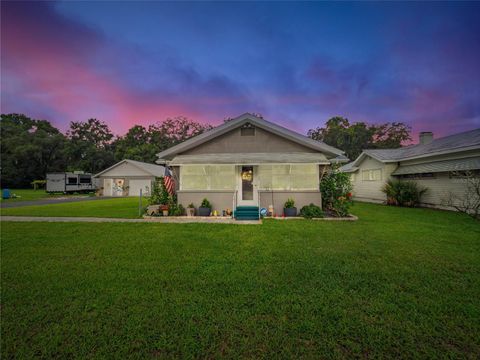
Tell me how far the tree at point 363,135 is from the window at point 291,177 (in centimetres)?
3471

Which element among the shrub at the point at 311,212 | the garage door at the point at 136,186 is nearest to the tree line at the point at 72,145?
the garage door at the point at 136,186

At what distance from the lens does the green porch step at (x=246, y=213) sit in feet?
29.3

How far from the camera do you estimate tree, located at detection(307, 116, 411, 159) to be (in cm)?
3725

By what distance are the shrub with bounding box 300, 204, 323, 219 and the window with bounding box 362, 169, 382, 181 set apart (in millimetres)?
9864

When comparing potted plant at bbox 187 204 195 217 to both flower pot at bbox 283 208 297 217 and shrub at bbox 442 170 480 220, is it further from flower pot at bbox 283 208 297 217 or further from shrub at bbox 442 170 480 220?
shrub at bbox 442 170 480 220

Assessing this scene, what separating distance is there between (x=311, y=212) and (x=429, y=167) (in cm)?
947

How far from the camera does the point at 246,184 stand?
33.3 feet

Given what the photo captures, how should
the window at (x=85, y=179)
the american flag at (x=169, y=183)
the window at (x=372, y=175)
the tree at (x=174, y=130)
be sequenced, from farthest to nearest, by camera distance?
the tree at (x=174, y=130), the window at (x=85, y=179), the window at (x=372, y=175), the american flag at (x=169, y=183)

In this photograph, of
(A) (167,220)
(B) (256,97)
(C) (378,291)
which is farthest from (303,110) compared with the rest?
(C) (378,291)

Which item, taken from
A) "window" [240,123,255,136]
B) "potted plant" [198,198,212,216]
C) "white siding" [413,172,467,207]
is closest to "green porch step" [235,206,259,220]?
"potted plant" [198,198,212,216]

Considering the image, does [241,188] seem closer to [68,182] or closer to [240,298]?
[240,298]

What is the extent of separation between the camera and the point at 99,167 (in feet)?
136

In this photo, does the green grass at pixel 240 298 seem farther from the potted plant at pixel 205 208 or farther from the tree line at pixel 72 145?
the tree line at pixel 72 145

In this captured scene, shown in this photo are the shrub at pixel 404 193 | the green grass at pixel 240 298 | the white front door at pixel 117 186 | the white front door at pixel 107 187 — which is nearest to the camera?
the green grass at pixel 240 298
